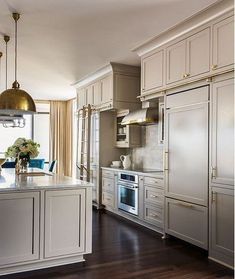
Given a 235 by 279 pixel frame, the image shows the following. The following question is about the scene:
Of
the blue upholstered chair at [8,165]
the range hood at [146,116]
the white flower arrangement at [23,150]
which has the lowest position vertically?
the blue upholstered chair at [8,165]

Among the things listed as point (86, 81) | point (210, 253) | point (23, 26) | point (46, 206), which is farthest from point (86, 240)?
point (86, 81)

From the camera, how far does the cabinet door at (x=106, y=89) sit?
5703 millimetres

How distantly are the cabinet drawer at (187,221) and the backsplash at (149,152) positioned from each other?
1331 millimetres

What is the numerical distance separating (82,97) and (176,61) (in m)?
3.47

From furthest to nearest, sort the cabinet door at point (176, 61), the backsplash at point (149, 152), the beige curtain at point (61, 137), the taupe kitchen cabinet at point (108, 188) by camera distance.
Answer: the beige curtain at point (61, 137)
the taupe kitchen cabinet at point (108, 188)
the backsplash at point (149, 152)
the cabinet door at point (176, 61)

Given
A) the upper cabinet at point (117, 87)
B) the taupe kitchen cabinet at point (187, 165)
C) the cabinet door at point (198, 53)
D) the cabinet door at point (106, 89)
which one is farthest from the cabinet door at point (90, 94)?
the cabinet door at point (198, 53)

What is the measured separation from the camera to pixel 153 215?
455 cm

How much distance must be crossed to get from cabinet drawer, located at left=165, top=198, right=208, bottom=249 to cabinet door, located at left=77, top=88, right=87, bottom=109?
3.55 m

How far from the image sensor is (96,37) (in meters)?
4.15

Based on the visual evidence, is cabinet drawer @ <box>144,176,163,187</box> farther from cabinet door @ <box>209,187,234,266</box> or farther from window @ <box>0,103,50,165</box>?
window @ <box>0,103,50,165</box>

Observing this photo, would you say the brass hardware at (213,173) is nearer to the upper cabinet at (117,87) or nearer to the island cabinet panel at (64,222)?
the island cabinet panel at (64,222)

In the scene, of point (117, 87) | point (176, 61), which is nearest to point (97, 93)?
point (117, 87)

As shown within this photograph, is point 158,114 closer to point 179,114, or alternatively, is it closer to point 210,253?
point 179,114

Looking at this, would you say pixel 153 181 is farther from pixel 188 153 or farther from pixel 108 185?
pixel 108 185
